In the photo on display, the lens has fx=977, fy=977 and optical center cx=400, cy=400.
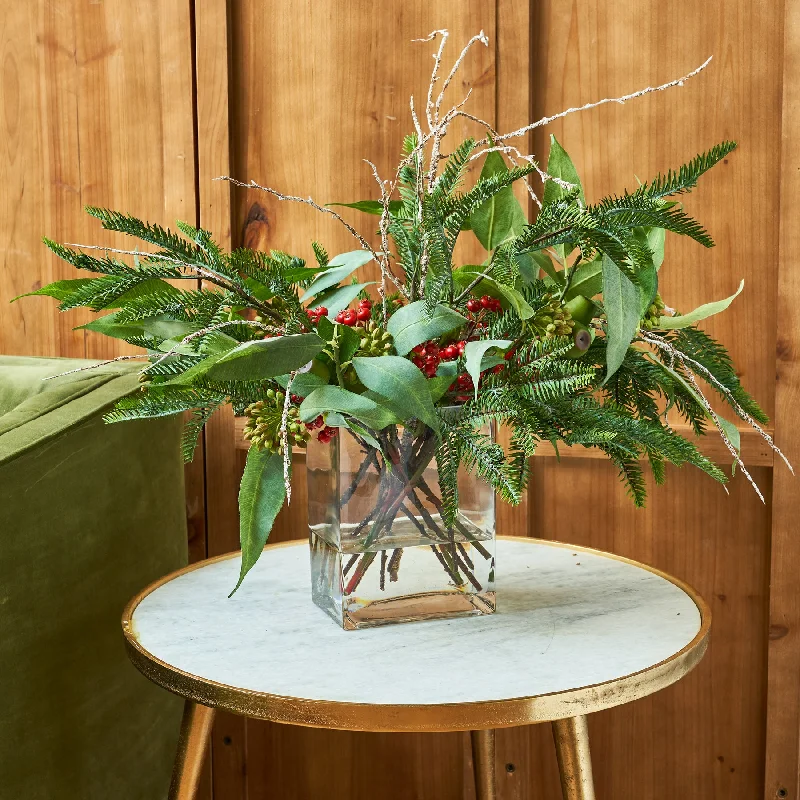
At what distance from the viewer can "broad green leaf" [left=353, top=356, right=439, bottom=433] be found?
77 cm

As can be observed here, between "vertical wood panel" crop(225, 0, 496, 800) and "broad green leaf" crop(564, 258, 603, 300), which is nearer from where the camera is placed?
"broad green leaf" crop(564, 258, 603, 300)

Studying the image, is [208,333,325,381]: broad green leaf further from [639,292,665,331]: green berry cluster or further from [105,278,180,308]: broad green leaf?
[639,292,665,331]: green berry cluster

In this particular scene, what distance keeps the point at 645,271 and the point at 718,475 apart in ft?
0.67

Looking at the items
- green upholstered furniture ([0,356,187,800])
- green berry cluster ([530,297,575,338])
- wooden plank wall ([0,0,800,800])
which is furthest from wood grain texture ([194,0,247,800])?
green berry cluster ([530,297,575,338])

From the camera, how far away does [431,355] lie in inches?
32.5

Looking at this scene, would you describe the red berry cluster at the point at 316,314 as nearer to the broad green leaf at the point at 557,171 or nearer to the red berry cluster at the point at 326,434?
the red berry cluster at the point at 326,434

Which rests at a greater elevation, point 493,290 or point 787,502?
point 493,290

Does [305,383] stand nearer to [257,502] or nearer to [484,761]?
[257,502]

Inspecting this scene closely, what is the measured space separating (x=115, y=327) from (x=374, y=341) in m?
0.24

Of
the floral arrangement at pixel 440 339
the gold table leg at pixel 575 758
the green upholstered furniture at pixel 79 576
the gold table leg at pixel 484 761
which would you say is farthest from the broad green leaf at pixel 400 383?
the gold table leg at pixel 484 761

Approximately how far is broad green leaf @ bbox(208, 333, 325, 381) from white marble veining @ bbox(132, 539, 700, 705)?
25 centimetres

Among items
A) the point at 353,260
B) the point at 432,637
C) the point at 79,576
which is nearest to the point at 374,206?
the point at 353,260

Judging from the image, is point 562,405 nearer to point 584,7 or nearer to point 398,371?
point 398,371

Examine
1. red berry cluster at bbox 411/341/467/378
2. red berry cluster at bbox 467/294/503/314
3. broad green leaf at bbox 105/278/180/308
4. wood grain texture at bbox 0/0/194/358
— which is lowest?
red berry cluster at bbox 411/341/467/378
